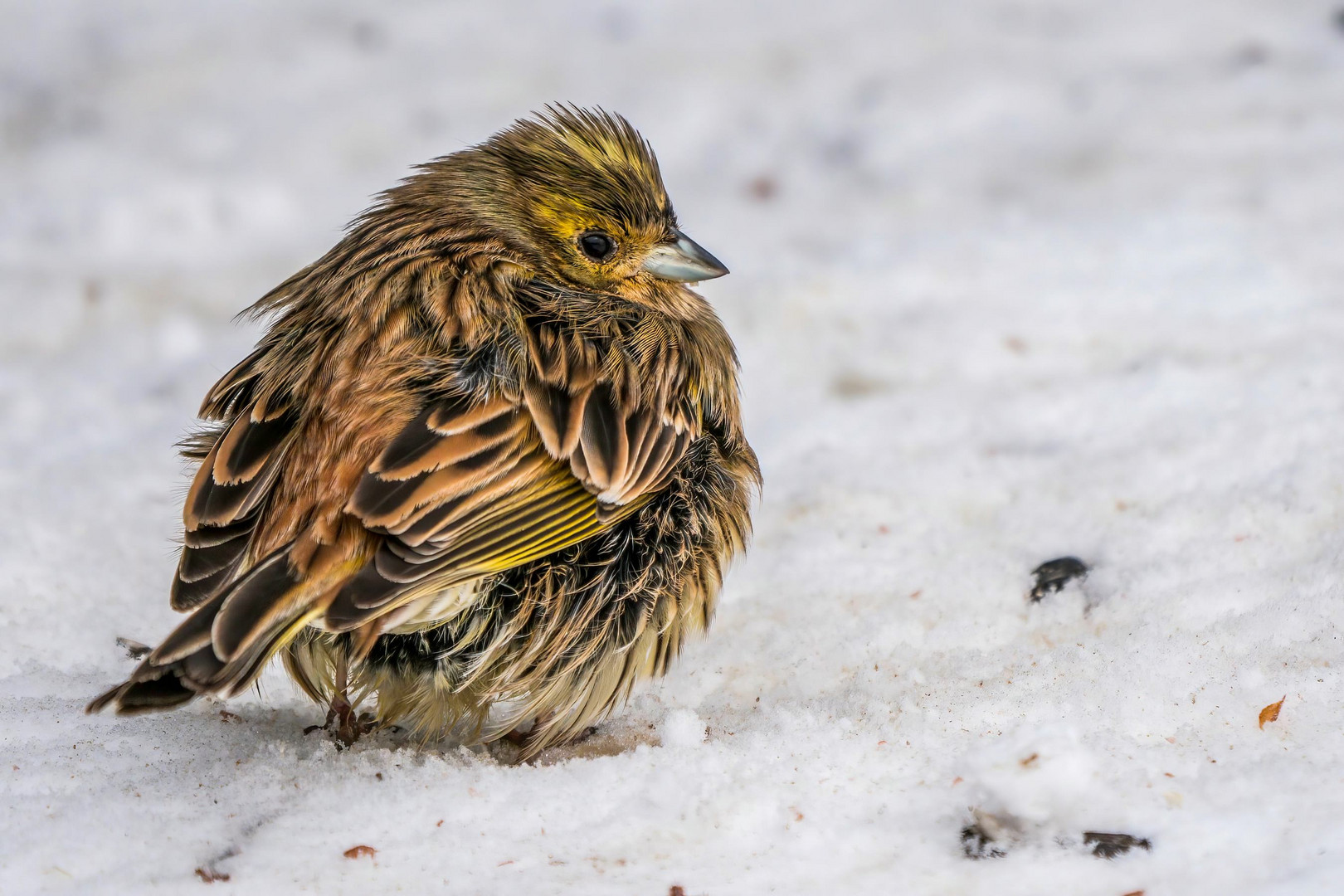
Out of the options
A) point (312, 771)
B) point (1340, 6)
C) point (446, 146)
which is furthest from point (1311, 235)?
point (312, 771)

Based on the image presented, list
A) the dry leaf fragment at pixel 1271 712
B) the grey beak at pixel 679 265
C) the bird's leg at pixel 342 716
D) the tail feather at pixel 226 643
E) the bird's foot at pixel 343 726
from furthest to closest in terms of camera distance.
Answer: the grey beak at pixel 679 265, the bird's foot at pixel 343 726, the bird's leg at pixel 342 716, the dry leaf fragment at pixel 1271 712, the tail feather at pixel 226 643

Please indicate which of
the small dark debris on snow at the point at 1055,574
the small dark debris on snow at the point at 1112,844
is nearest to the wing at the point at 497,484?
the small dark debris on snow at the point at 1112,844

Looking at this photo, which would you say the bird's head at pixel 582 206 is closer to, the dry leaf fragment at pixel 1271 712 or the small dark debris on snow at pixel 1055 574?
the small dark debris on snow at pixel 1055 574

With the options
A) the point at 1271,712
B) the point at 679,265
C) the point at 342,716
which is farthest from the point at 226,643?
the point at 1271,712

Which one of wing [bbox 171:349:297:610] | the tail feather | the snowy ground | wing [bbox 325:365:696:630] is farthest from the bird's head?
the tail feather

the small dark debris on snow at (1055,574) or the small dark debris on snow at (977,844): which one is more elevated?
the small dark debris on snow at (1055,574)

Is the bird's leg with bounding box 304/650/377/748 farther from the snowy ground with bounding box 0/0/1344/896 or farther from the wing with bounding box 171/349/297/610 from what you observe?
the wing with bounding box 171/349/297/610

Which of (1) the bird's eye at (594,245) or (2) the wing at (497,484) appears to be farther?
(1) the bird's eye at (594,245)
